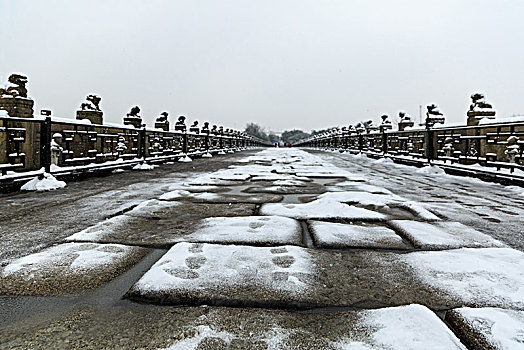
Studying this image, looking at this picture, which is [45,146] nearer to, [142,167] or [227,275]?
[142,167]

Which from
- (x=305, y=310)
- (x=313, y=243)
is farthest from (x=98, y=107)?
(x=305, y=310)

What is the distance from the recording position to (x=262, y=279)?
1633 millimetres

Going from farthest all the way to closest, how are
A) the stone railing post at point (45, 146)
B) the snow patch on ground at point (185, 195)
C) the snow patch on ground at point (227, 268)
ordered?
the stone railing post at point (45, 146)
the snow patch on ground at point (185, 195)
the snow patch on ground at point (227, 268)

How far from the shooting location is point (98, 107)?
10766mm

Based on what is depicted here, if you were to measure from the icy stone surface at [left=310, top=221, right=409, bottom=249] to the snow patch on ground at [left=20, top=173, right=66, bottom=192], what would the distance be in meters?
4.31

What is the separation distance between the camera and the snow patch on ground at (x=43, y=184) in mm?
5014

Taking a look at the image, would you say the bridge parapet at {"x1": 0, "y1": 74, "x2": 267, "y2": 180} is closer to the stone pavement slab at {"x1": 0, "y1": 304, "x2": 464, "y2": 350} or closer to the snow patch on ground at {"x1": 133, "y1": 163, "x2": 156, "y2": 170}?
the snow patch on ground at {"x1": 133, "y1": 163, "x2": 156, "y2": 170}

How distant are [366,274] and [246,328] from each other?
0.79 metres

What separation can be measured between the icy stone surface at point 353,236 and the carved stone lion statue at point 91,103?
386 inches

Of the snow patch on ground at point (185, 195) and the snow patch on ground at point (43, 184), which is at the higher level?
the snow patch on ground at point (43, 184)

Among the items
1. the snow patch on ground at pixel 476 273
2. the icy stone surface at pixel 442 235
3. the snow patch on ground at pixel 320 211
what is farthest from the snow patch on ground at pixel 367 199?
the snow patch on ground at pixel 476 273

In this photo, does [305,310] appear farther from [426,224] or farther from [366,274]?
[426,224]

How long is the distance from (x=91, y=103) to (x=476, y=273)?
36.8ft

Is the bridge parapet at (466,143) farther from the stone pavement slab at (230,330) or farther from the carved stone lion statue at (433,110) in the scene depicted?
the stone pavement slab at (230,330)
